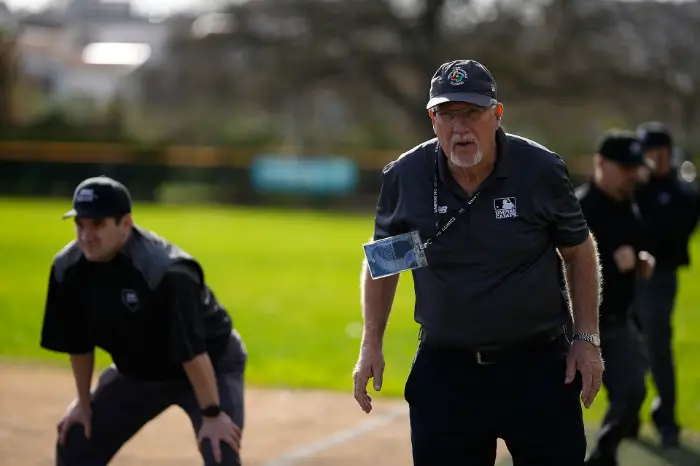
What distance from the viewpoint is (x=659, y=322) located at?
27.2 ft

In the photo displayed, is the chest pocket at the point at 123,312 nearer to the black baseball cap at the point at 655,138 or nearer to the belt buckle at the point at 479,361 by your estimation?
the belt buckle at the point at 479,361

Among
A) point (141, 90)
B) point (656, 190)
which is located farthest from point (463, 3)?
point (656, 190)

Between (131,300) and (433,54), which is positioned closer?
(131,300)

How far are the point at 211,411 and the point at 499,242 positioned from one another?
5.93ft

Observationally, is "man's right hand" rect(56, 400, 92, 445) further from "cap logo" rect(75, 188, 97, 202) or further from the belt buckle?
the belt buckle

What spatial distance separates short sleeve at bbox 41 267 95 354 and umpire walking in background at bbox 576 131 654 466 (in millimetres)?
3134

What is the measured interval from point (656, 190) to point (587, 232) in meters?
4.23

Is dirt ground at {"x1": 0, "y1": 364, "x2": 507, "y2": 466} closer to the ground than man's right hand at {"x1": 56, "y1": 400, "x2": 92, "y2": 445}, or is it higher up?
closer to the ground

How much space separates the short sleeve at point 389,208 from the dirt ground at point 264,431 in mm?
3159

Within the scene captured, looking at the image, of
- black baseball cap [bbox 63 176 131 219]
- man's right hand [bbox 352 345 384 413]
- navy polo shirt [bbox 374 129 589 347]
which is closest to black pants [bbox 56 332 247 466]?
black baseball cap [bbox 63 176 131 219]

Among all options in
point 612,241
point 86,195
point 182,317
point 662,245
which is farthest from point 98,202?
point 662,245

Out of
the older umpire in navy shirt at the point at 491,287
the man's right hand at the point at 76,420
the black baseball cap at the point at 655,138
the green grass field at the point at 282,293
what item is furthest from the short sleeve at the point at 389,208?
the green grass field at the point at 282,293

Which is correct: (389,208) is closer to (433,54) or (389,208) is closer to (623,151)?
(623,151)

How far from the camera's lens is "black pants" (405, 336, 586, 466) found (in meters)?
4.25
